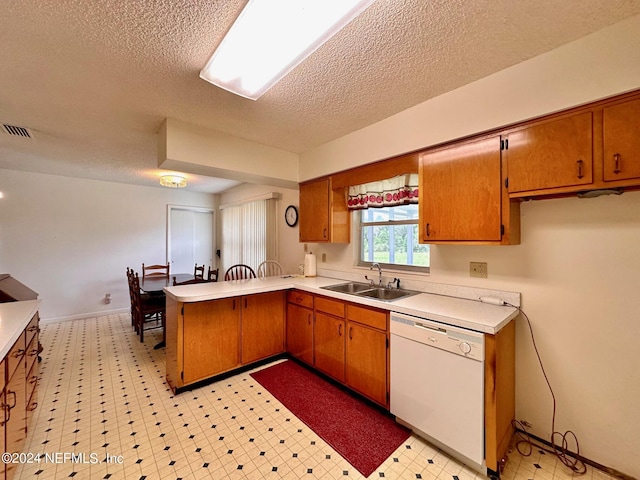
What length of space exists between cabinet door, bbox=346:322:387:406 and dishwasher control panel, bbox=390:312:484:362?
→ 20 centimetres

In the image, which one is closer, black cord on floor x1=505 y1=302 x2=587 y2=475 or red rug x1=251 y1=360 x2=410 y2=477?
black cord on floor x1=505 y1=302 x2=587 y2=475

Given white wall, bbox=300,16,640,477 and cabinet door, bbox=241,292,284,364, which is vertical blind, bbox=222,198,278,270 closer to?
cabinet door, bbox=241,292,284,364

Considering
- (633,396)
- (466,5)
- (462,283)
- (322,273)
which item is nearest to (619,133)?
(466,5)

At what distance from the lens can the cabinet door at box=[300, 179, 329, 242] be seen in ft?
9.95

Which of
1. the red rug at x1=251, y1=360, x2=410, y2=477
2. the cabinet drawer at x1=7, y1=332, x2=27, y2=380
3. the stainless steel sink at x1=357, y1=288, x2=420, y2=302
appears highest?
the stainless steel sink at x1=357, y1=288, x2=420, y2=302

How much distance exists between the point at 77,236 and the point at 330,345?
16.2ft

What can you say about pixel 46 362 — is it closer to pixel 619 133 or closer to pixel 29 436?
pixel 29 436

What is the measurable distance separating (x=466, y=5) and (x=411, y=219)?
1.65 meters

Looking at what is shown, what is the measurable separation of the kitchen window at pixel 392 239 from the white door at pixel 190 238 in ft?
14.4

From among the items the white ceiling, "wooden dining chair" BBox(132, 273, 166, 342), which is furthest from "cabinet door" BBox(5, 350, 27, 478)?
the white ceiling

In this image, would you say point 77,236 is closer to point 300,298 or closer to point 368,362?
point 300,298

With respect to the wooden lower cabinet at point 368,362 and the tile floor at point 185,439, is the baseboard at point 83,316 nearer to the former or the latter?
the tile floor at point 185,439

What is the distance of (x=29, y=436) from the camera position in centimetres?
182

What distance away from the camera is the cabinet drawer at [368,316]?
2025 millimetres
